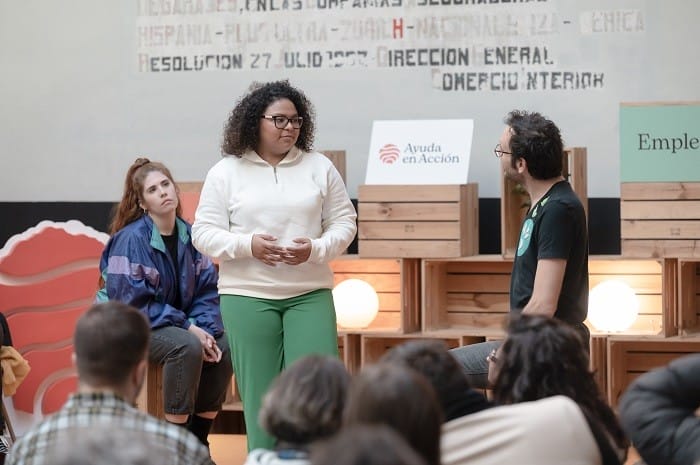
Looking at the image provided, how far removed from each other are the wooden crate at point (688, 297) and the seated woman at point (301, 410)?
10.7 feet

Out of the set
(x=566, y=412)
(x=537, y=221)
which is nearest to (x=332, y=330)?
(x=537, y=221)

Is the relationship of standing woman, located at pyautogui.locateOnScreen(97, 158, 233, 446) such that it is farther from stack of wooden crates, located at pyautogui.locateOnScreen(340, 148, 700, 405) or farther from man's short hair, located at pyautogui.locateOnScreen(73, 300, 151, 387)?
man's short hair, located at pyautogui.locateOnScreen(73, 300, 151, 387)

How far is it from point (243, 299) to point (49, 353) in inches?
89.3

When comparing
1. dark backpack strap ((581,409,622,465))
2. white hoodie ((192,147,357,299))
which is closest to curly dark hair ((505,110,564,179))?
white hoodie ((192,147,357,299))

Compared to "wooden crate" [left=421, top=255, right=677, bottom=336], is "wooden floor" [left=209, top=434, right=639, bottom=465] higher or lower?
lower

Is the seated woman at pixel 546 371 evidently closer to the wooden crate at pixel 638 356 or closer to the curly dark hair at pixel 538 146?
the curly dark hair at pixel 538 146

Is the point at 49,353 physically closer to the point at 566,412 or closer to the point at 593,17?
the point at 593,17

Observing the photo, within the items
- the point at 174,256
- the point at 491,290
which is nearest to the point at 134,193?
the point at 174,256

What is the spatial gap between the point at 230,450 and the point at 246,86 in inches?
74.9

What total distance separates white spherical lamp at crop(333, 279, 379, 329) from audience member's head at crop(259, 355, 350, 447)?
334cm

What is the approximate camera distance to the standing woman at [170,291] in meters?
4.52

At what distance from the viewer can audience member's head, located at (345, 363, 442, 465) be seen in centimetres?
177

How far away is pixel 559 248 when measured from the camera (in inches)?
143

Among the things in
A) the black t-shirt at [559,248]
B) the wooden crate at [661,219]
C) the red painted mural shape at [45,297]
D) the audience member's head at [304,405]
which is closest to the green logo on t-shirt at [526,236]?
the black t-shirt at [559,248]
